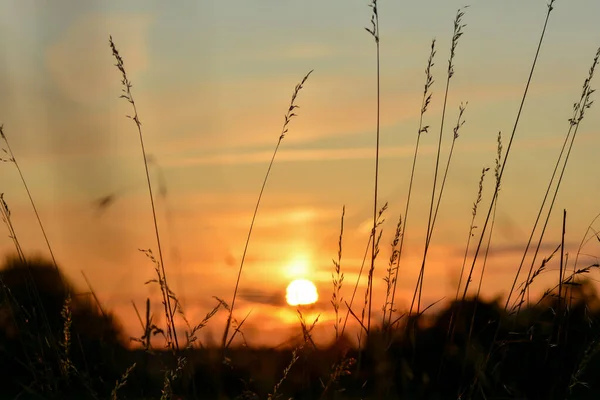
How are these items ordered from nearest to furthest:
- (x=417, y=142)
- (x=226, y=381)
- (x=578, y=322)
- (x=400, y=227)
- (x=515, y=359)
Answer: (x=400, y=227)
(x=417, y=142)
(x=515, y=359)
(x=226, y=381)
(x=578, y=322)

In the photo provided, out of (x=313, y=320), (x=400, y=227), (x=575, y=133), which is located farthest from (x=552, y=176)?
(x=313, y=320)

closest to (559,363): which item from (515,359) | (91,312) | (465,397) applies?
(465,397)

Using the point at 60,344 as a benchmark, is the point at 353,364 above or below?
below

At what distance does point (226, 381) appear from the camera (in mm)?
3873

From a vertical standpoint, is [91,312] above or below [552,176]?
below

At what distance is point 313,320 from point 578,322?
2.81 m

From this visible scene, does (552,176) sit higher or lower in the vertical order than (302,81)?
lower

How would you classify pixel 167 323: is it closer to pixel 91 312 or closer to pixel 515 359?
pixel 91 312

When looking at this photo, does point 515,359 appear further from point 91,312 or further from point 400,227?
point 91,312

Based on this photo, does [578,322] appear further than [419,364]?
Yes

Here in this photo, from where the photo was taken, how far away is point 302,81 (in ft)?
10.2

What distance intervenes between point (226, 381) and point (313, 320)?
4.06 ft

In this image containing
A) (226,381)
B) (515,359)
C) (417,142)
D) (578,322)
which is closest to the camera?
(417,142)

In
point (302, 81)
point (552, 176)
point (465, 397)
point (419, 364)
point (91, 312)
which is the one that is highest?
point (302, 81)
